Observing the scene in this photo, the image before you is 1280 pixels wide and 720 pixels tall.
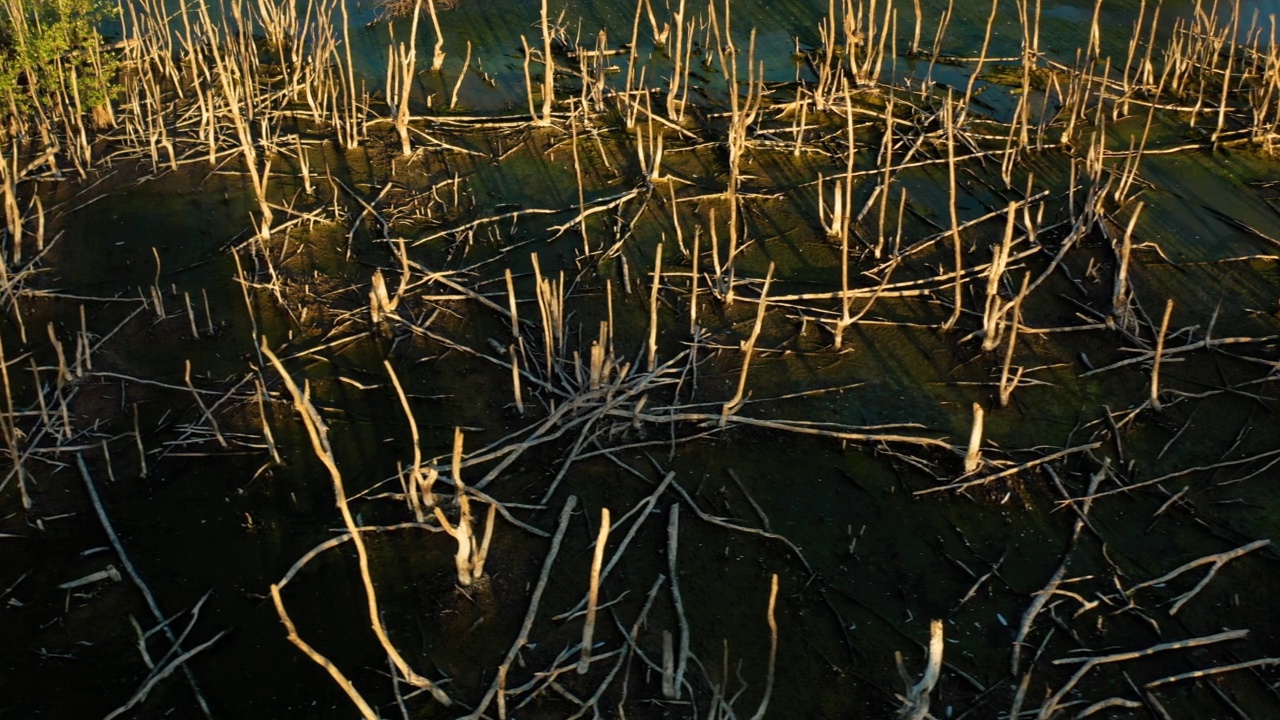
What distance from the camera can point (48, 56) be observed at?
7.32 m

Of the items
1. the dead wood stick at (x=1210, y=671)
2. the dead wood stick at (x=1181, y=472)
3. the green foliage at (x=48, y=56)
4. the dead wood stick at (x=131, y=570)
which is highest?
the green foliage at (x=48, y=56)

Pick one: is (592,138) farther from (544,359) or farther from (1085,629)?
(1085,629)

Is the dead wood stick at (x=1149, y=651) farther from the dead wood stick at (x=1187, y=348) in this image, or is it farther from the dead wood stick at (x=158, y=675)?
the dead wood stick at (x=158, y=675)

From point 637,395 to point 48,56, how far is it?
4.88m

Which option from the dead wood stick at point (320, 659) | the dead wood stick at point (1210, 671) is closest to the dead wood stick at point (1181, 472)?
the dead wood stick at point (1210, 671)

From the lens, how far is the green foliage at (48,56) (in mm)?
7246

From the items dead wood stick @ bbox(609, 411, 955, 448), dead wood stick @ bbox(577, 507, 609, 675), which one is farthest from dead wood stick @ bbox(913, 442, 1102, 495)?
dead wood stick @ bbox(577, 507, 609, 675)

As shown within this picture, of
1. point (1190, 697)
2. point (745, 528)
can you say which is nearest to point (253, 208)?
point (745, 528)

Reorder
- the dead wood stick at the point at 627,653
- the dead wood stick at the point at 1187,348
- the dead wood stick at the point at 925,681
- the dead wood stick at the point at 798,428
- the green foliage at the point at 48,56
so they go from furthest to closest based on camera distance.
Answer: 1. the green foliage at the point at 48,56
2. the dead wood stick at the point at 1187,348
3. the dead wood stick at the point at 798,428
4. the dead wood stick at the point at 627,653
5. the dead wood stick at the point at 925,681

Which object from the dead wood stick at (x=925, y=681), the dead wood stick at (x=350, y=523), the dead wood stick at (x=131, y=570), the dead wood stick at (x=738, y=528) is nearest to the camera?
the dead wood stick at (x=925, y=681)

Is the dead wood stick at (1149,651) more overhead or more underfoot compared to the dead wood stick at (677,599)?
more underfoot

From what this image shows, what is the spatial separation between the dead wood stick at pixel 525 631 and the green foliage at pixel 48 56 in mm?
5051

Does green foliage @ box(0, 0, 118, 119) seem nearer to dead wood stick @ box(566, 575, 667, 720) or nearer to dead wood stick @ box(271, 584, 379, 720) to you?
dead wood stick @ box(271, 584, 379, 720)

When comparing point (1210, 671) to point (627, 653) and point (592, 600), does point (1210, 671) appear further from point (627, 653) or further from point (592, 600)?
point (592, 600)
